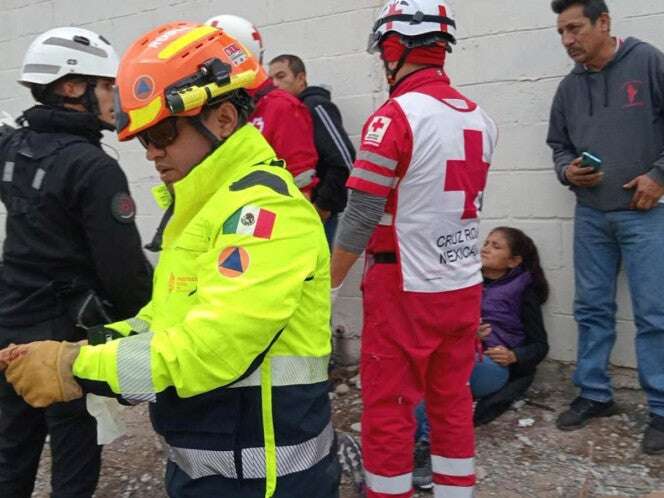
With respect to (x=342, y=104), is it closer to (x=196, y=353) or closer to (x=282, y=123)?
(x=282, y=123)

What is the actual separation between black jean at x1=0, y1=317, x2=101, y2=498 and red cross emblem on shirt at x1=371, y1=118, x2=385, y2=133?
1.31 m

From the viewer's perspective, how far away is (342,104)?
4824 millimetres

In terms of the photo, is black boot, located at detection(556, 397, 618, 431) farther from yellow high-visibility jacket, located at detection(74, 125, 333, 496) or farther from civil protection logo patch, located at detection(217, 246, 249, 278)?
civil protection logo patch, located at detection(217, 246, 249, 278)

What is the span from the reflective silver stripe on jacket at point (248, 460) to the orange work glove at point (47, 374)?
317 mm

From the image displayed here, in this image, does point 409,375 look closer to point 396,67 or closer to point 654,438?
point 396,67

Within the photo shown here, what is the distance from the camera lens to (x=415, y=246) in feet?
9.62

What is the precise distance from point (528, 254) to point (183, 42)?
288cm

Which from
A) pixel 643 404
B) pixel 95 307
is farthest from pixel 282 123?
pixel 643 404

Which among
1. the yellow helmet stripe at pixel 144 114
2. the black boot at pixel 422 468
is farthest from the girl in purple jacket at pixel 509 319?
the yellow helmet stripe at pixel 144 114

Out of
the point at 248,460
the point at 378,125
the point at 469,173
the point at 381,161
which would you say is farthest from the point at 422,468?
the point at 248,460

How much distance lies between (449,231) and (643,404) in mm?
1840

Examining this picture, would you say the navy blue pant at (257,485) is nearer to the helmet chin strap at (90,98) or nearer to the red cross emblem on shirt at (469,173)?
the red cross emblem on shirt at (469,173)

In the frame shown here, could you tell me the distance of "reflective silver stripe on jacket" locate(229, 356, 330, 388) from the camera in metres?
1.68

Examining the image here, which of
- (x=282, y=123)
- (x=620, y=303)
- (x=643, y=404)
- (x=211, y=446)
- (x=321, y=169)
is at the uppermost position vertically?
(x=282, y=123)
